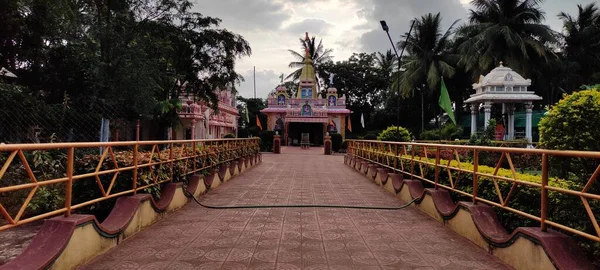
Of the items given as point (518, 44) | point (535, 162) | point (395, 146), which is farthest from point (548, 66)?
point (395, 146)

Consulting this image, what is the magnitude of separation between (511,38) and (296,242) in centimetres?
2934

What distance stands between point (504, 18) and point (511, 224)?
1169 inches

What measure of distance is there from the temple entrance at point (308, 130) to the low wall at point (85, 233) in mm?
34176

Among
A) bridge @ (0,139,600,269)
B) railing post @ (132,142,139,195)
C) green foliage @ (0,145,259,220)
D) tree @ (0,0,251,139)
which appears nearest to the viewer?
bridge @ (0,139,600,269)

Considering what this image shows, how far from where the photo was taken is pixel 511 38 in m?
28.3

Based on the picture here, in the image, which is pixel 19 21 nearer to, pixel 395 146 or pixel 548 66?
pixel 395 146

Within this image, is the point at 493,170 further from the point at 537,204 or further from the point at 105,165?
the point at 105,165

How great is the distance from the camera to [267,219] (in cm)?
568

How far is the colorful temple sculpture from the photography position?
28875 mm

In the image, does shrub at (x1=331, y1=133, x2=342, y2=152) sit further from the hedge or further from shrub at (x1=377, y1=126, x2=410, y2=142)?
the hedge

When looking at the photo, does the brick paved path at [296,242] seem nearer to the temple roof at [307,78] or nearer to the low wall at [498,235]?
the low wall at [498,235]

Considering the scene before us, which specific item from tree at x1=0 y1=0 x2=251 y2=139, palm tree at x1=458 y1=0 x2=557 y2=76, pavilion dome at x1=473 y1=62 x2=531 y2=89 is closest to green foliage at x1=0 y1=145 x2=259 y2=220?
tree at x1=0 y1=0 x2=251 y2=139

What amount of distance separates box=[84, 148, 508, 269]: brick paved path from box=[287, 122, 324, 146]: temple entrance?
3342 centimetres

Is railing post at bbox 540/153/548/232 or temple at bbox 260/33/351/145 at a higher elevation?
temple at bbox 260/33/351/145
